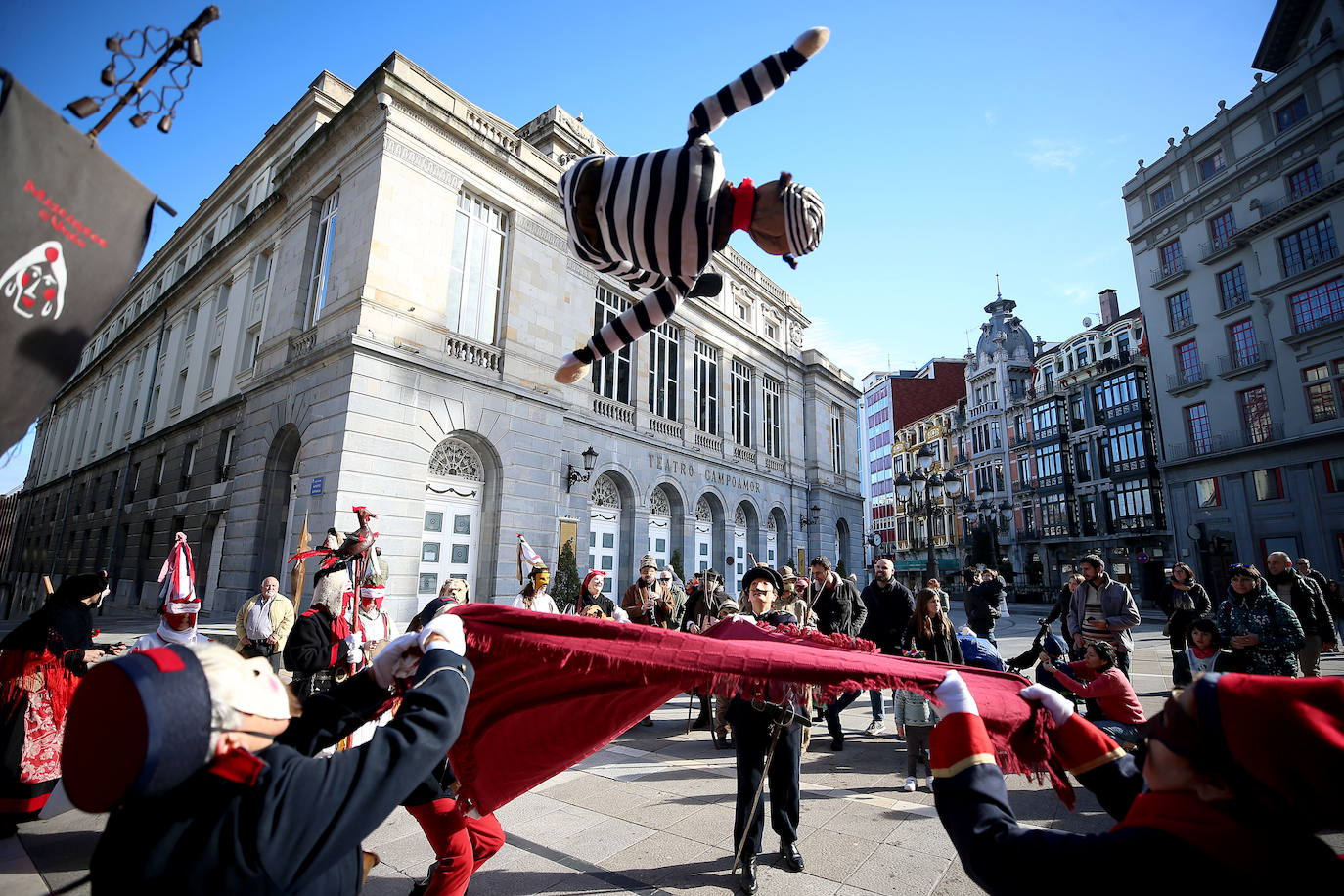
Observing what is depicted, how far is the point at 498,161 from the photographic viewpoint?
15.7 m

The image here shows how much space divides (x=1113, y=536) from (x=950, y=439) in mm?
20221

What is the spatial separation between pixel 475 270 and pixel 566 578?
840 centimetres

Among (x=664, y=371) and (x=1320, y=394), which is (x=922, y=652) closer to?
(x=664, y=371)

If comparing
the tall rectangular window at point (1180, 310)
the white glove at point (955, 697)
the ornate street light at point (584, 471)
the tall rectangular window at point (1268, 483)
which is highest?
the tall rectangular window at point (1180, 310)

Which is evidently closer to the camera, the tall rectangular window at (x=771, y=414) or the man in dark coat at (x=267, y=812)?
the man in dark coat at (x=267, y=812)

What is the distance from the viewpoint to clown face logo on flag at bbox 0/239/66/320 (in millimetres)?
2168

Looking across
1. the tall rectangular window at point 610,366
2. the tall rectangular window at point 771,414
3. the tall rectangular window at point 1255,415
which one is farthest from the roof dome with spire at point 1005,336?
the tall rectangular window at point 610,366

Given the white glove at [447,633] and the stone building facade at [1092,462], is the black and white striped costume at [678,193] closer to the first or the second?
the white glove at [447,633]

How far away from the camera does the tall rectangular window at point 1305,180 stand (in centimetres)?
2486

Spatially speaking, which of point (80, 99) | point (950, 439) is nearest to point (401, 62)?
point (80, 99)

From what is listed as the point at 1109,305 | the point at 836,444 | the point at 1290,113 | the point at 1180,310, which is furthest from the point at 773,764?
the point at 1109,305

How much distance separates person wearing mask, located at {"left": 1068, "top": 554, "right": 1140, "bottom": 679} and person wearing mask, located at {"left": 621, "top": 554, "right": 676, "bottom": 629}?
20.2ft

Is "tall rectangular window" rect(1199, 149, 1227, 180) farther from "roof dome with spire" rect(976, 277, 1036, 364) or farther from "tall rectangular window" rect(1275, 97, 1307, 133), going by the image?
"roof dome with spire" rect(976, 277, 1036, 364)

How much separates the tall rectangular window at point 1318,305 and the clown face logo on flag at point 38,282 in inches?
1438
